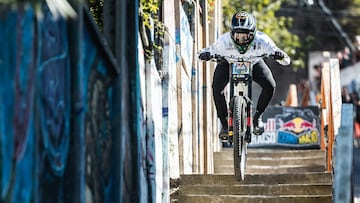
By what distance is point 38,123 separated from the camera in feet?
23.1

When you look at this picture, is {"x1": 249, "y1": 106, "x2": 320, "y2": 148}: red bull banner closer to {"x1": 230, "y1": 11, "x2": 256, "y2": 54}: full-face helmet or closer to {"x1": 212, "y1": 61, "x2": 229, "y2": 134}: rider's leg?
{"x1": 212, "y1": 61, "x2": 229, "y2": 134}: rider's leg

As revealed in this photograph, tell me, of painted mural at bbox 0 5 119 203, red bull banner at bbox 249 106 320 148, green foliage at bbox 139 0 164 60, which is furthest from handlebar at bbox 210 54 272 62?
red bull banner at bbox 249 106 320 148

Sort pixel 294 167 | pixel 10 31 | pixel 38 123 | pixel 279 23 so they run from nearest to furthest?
pixel 10 31 → pixel 38 123 → pixel 294 167 → pixel 279 23

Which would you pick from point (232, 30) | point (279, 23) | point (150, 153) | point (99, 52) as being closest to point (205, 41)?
point (232, 30)

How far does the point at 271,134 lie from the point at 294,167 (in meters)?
3.97

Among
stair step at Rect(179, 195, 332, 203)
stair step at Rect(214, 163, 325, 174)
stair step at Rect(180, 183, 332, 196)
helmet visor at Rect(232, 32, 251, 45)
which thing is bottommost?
stair step at Rect(179, 195, 332, 203)

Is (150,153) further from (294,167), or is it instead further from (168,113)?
(294,167)

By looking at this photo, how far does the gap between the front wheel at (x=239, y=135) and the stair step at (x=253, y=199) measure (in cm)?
57

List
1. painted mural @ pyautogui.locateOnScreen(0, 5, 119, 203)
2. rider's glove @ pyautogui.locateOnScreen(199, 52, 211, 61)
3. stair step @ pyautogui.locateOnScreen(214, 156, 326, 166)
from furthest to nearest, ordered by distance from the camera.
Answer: stair step @ pyautogui.locateOnScreen(214, 156, 326, 166) < rider's glove @ pyautogui.locateOnScreen(199, 52, 211, 61) < painted mural @ pyautogui.locateOnScreen(0, 5, 119, 203)

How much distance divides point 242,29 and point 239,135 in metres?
1.21

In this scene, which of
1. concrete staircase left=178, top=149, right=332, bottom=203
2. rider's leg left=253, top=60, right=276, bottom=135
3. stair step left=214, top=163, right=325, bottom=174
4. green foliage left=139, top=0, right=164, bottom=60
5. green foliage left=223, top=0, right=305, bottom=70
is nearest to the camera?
green foliage left=139, top=0, right=164, bottom=60

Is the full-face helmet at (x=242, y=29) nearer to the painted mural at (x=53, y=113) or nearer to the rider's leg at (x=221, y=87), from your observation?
the rider's leg at (x=221, y=87)

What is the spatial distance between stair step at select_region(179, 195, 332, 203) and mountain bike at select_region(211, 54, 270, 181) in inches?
23.3

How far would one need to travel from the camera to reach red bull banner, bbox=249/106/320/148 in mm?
18453
